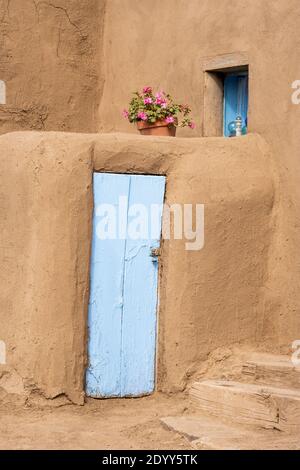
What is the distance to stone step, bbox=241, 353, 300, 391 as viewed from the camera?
295 inches

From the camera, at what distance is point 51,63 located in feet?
32.1

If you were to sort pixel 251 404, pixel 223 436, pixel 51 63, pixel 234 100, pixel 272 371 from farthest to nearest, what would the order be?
pixel 51 63, pixel 234 100, pixel 272 371, pixel 251 404, pixel 223 436

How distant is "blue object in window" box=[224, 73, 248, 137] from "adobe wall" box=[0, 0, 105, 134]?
1672 mm

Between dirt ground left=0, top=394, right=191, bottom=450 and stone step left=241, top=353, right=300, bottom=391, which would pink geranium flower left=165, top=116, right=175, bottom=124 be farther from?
dirt ground left=0, top=394, right=191, bottom=450

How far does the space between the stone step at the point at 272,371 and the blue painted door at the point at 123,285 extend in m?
0.83

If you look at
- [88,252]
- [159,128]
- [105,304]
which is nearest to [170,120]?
[159,128]

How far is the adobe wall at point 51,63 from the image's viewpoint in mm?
9438

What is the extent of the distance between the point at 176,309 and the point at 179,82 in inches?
105

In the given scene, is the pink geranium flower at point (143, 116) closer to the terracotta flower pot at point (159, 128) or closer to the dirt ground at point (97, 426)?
the terracotta flower pot at point (159, 128)

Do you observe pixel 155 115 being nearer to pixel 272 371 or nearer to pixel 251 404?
pixel 272 371

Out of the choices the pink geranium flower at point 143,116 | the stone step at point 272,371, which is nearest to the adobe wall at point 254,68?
the stone step at point 272,371

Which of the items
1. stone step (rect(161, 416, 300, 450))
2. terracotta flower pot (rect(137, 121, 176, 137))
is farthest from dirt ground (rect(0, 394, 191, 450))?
terracotta flower pot (rect(137, 121, 176, 137))

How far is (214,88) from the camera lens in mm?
9188

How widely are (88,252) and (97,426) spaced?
141cm
